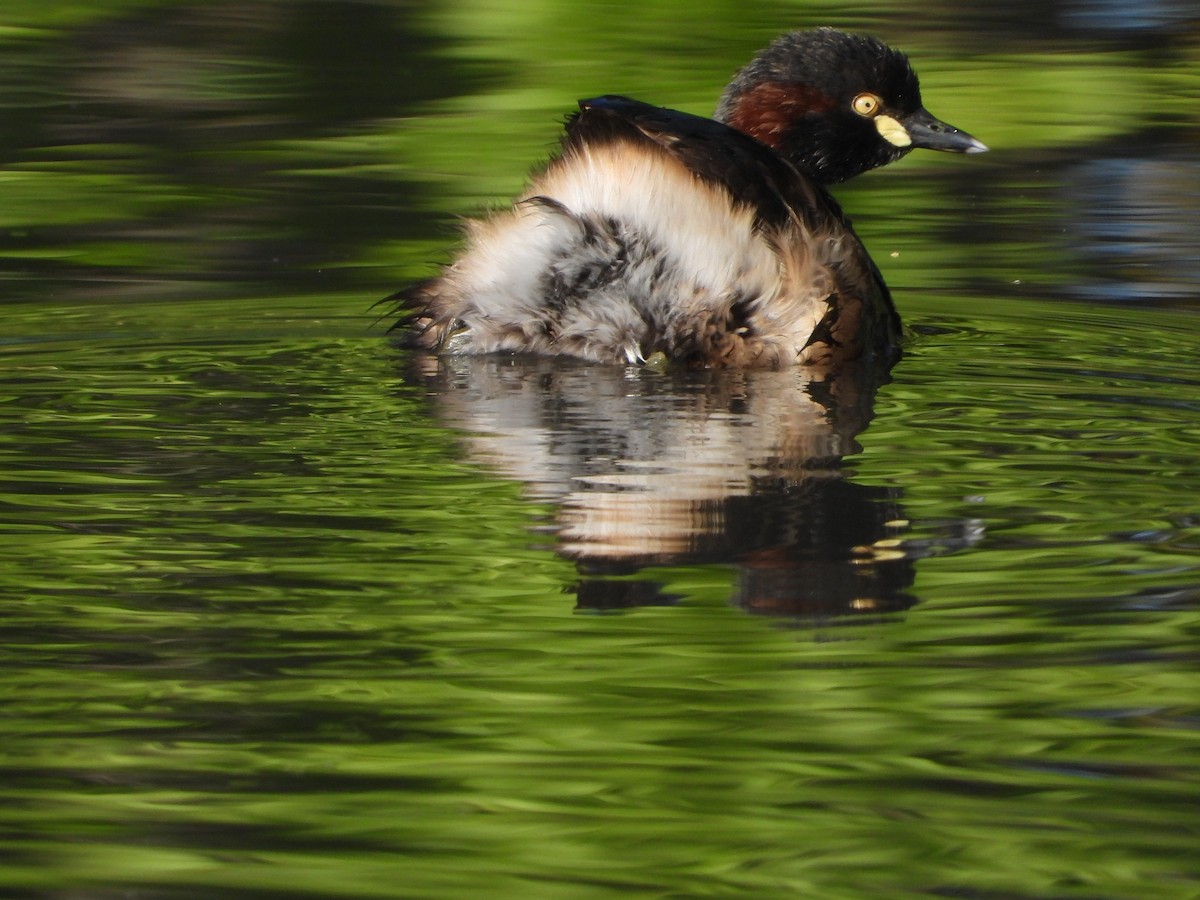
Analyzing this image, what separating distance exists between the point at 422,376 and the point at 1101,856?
302 centimetres

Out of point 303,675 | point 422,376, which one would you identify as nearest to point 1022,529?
point 303,675

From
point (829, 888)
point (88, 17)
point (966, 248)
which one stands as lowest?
point (829, 888)

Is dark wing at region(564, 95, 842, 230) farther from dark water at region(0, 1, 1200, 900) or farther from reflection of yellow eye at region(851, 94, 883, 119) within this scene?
reflection of yellow eye at region(851, 94, 883, 119)

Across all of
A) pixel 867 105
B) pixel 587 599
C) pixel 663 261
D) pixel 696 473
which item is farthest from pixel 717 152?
pixel 587 599

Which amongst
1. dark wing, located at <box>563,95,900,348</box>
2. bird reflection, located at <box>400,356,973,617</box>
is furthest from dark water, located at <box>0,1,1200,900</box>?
dark wing, located at <box>563,95,900,348</box>

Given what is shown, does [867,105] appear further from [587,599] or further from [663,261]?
[587,599]

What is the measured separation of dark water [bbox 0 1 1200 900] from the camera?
267 centimetres

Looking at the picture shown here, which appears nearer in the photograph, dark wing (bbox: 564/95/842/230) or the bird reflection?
the bird reflection

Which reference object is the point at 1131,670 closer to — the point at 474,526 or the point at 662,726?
the point at 662,726

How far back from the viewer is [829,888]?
8.35 feet

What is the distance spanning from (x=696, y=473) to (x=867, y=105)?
8.31 feet

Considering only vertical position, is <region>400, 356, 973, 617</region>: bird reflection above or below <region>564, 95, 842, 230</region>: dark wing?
below

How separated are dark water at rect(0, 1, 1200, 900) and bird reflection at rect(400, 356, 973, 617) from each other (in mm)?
13

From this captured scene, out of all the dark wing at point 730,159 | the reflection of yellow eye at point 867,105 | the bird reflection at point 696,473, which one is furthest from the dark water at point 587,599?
the reflection of yellow eye at point 867,105
